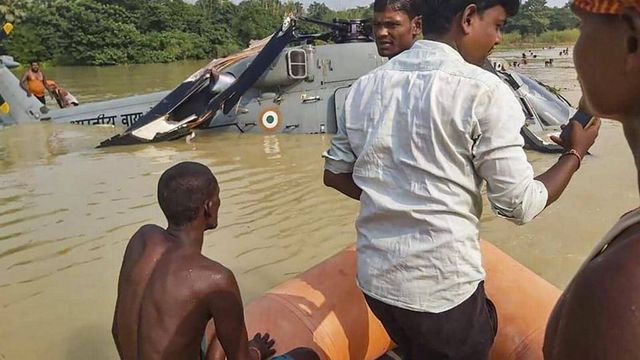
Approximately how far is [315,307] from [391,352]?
759 millimetres

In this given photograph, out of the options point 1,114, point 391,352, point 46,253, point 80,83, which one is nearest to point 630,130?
point 391,352

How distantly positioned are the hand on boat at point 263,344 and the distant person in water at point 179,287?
8.8 inches

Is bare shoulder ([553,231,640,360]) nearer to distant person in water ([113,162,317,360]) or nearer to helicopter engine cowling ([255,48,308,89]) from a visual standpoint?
distant person in water ([113,162,317,360])

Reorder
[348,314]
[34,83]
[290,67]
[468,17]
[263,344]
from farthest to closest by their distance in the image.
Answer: [34,83] < [290,67] < [348,314] < [263,344] < [468,17]

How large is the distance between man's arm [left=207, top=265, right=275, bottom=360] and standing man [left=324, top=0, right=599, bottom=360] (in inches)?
19.4

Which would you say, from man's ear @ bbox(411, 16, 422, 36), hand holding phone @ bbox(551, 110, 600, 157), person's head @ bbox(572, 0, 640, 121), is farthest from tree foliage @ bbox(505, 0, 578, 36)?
person's head @ bbox(572, 0, 640, 121)

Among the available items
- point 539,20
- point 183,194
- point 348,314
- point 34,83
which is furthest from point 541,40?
point 183,194

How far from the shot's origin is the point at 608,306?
2.50 ft

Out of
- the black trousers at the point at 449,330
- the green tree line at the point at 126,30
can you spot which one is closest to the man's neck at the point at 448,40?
the black trousers at the point at 449,330

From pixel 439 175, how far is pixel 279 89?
8.74 m

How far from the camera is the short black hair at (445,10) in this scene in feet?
5.76

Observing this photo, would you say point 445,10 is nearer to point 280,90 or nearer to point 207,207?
point 207,207

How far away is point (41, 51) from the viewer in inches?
1462

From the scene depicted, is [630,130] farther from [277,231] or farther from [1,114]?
[1,114]
